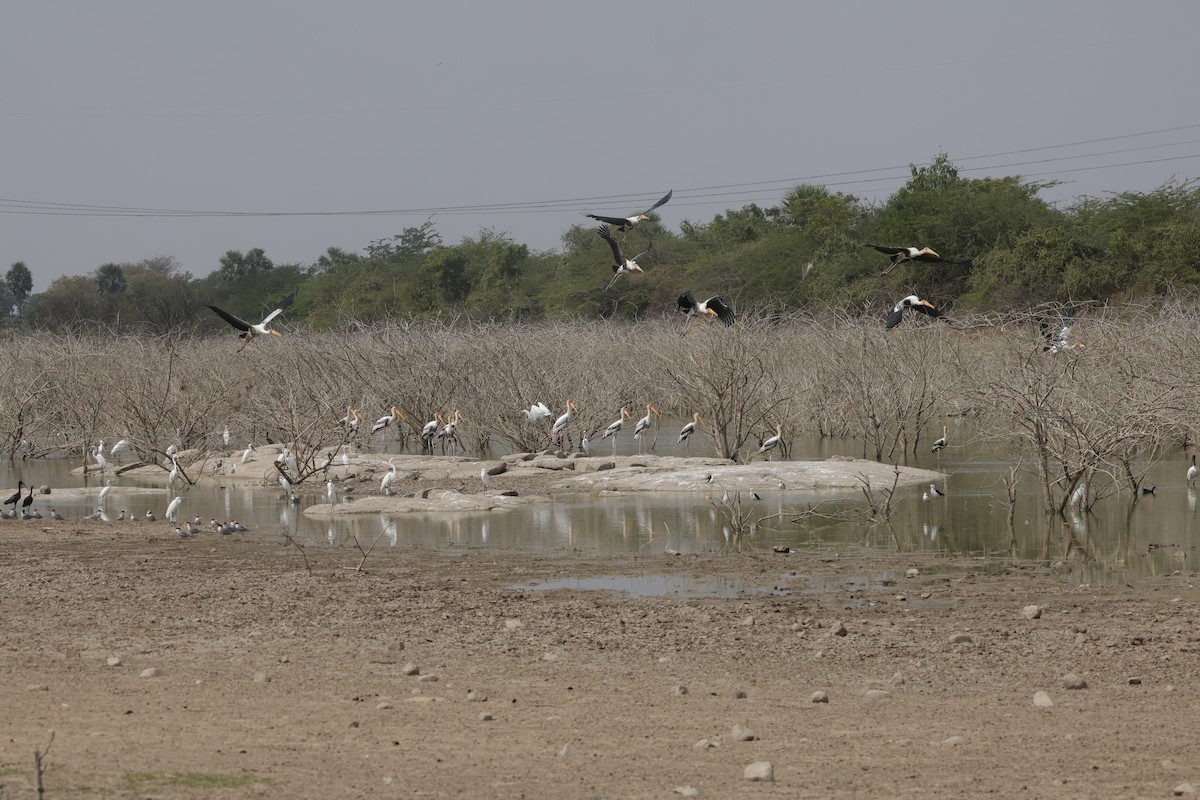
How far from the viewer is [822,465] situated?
18.4 metres

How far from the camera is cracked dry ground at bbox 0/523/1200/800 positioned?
5160mm

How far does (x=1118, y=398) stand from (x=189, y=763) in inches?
466

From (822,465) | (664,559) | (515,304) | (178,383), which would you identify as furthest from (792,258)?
(664,559)

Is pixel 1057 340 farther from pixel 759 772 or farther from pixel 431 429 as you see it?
pixel 759 772

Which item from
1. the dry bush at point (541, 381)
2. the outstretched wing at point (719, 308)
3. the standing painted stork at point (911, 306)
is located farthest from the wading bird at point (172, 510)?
the standing painted stork at point (911, 306)

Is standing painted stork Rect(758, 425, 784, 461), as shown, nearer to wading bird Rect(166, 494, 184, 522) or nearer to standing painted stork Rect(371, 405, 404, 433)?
standing painted stork Rect(371, 405, 404, 433)

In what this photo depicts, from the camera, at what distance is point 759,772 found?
5.08m

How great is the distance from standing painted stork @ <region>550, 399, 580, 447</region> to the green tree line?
6.30m

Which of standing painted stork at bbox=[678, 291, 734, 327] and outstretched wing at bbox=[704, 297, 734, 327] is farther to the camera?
outstretched wing at bbox=[704, 297, 734, 327]

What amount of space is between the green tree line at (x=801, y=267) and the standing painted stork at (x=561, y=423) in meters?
6.30

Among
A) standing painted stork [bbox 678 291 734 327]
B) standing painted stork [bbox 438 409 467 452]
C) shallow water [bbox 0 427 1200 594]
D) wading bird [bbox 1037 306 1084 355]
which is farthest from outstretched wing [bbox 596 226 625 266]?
standing painted stork [bbox 438 409 467 452]

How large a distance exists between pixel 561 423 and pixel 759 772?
1705 cm

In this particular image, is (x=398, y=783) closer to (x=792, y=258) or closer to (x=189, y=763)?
(x=189, y=763)

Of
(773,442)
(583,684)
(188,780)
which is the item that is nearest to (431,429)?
(773,442)
